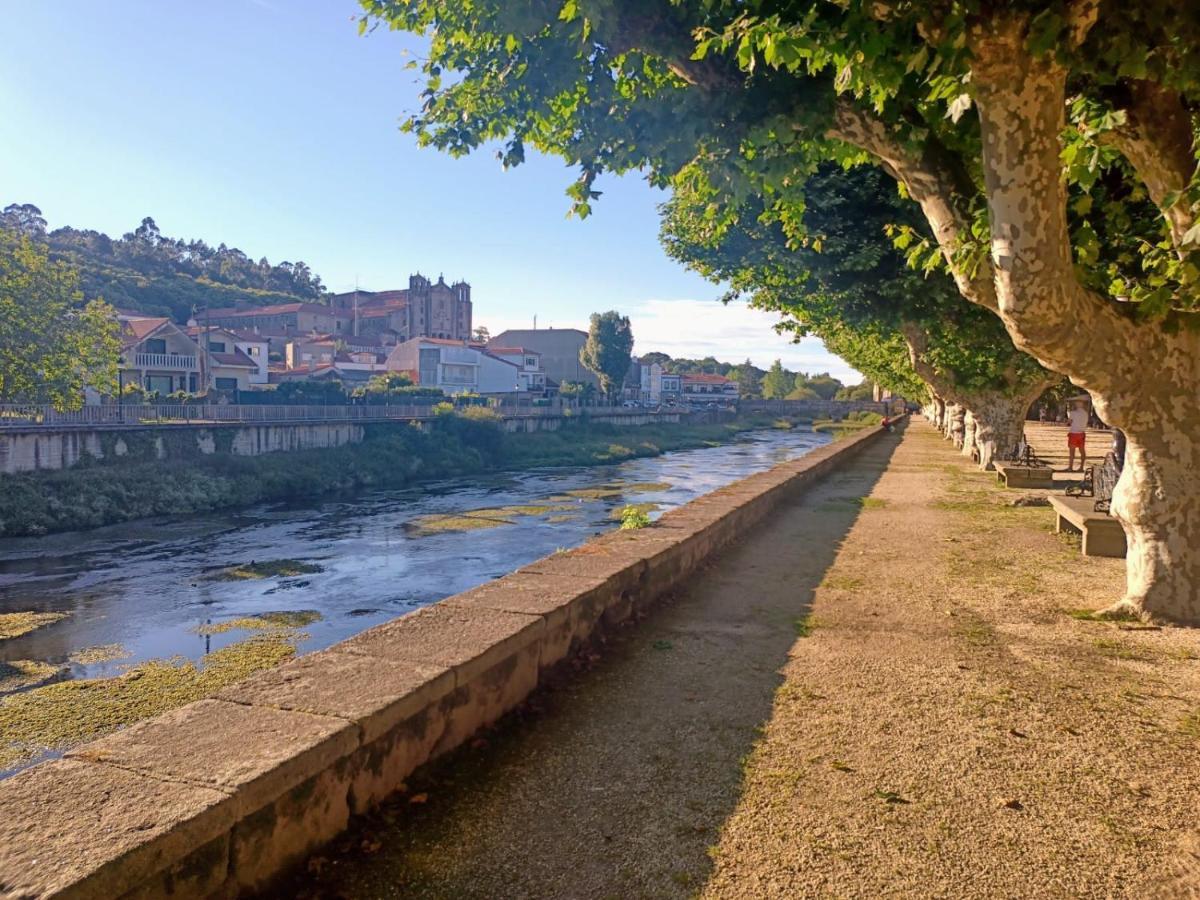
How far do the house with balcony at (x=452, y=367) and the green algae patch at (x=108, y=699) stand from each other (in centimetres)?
5674

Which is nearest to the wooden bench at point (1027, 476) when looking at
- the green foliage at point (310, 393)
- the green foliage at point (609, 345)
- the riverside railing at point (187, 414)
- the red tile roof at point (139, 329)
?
the riverside railing at point (187, 414)

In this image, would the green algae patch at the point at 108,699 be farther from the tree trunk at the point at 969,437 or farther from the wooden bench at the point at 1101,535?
the tree trunk at the point at 969,437

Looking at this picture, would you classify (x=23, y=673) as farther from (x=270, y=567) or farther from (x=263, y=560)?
(x=263, y=560)

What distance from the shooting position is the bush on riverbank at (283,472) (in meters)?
25.7

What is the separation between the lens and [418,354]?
72250 mm

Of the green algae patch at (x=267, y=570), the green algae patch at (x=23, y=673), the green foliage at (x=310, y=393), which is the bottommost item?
the green algae patch at (x=23, y=673)

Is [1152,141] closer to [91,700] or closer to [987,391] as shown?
[91,700]

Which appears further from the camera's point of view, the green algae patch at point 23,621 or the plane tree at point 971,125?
the green algae patch at point 23,621

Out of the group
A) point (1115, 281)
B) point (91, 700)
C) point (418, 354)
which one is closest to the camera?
point (1115, 281)

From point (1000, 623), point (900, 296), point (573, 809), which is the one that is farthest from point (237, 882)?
point (900, 296)

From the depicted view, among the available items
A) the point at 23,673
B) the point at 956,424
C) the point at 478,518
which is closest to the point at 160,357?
the point at 478,518

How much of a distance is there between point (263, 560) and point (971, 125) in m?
19.1

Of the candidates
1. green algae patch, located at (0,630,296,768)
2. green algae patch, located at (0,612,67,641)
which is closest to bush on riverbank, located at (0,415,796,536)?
green algae patch, located at (0,612,67,641)

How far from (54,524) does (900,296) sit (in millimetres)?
25559
